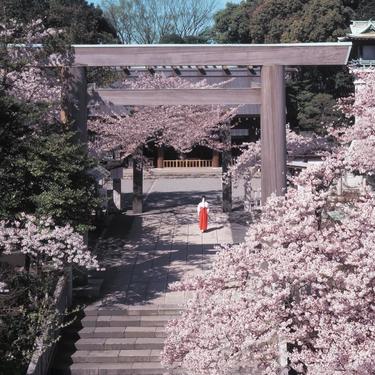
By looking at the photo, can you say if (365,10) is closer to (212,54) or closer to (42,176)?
(212,54)

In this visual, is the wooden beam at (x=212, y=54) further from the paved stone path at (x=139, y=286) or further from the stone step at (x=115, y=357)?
the stone step at (x=115, y=357)

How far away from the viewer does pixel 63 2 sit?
33.4 meters

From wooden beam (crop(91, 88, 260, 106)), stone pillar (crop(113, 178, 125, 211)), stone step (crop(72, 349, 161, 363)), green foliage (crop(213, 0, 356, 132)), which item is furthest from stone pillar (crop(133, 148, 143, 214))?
green foliage (crop(213, 0, 356, 132))

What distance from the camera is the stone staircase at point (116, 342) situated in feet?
31.6

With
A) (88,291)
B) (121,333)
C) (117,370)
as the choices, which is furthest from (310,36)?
(117,370)

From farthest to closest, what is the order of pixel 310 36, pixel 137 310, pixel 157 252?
pixel 310 36 → pixel 157 252 → pixel 137 310

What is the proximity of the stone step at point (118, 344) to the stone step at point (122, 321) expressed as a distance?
15.6 inches

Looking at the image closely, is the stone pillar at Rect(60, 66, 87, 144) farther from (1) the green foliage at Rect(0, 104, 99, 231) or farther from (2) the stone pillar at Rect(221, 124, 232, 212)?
(2) the stone pillar at Rect(221, 124, 232, 212)

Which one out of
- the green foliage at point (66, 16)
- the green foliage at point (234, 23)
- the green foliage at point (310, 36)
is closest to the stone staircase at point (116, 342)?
the green foliage at point (66, 16)

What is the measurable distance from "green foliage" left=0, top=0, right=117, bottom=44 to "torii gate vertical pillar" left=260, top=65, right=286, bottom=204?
372cm

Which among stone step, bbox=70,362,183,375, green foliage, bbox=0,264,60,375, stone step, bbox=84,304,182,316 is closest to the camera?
green foliage, bbox=0,264,60,375

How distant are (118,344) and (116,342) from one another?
64 mm

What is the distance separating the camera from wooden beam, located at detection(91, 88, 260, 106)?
1144 cm

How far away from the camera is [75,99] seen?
37.8ft
